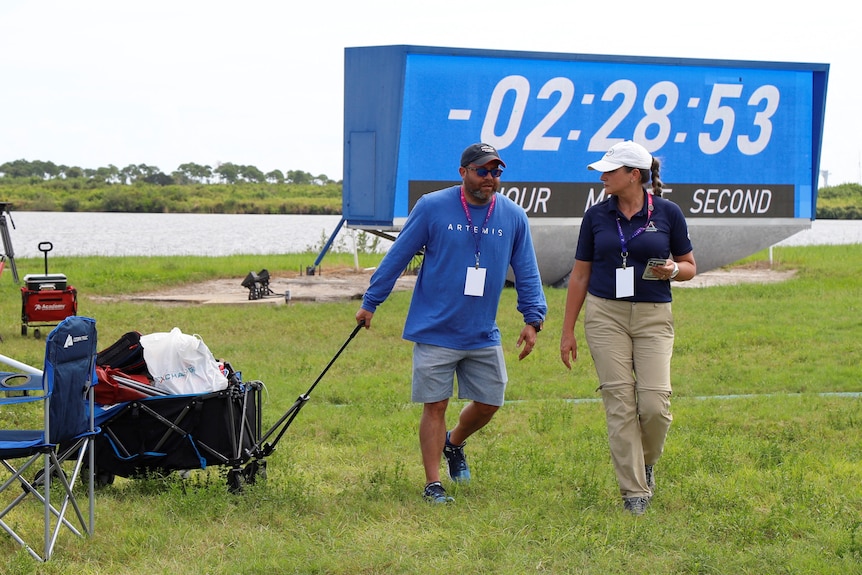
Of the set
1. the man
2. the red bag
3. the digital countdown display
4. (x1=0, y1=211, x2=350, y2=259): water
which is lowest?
(x1=0, y1=211, x2=350, y2=259): water

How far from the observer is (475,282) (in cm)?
574

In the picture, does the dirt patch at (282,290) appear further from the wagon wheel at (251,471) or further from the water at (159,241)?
the wagon wheel at (251,471)

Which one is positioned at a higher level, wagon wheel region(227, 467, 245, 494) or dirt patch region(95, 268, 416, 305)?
wagon wheel region(227, 467, 245, 494)

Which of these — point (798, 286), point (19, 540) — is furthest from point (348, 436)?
point (798, 286)

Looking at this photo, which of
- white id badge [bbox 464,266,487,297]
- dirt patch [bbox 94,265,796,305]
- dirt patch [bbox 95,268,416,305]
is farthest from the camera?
dirt patch [bbox 94,265,796,305]

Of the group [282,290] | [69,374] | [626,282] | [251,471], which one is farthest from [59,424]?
[282,290]

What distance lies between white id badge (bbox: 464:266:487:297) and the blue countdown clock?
10.6 metres

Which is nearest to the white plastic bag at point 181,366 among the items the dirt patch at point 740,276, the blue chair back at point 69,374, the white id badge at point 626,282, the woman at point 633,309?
the blue chair back at point 69,374

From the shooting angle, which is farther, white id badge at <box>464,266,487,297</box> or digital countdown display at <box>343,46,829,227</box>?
digital countdown display at <box>343,46,829,227</box>

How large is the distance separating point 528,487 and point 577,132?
1204 centimetres

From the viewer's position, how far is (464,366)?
5.93 meters

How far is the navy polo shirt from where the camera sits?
5.62m

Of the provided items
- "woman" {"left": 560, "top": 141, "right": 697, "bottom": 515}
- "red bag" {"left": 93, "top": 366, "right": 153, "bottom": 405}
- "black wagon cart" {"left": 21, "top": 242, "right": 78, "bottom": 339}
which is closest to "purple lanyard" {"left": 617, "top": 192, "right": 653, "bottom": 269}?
"woman" {"left": 560, "top": 141, "right": 697, "bottom": 515}

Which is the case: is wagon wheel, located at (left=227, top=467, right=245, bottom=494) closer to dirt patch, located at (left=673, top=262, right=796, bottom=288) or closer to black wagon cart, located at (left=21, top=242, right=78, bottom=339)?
black wagon cart, located at (left=21, top=242, right=78, bottom=339)
